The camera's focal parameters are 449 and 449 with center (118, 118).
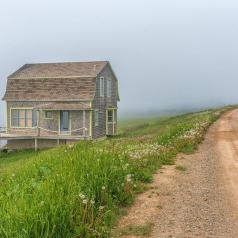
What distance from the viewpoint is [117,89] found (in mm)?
52719

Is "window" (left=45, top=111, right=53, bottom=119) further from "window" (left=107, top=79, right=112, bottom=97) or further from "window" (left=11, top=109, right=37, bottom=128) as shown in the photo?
"window" (left=107, top=79, right=112, bottom=97)

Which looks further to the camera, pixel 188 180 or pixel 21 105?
pixel 21 105

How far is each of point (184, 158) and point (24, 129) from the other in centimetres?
3007

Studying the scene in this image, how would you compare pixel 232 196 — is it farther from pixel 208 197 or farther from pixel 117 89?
pixel 117 89

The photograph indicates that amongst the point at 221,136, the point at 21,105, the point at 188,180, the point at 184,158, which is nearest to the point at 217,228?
the point at 188,180

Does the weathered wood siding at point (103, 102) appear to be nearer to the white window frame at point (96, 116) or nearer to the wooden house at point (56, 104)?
the wooden house at point (56, 104)

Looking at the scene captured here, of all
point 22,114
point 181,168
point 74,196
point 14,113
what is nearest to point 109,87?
point 22,114

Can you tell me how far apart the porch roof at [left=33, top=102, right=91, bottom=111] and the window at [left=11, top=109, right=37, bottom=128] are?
144cm

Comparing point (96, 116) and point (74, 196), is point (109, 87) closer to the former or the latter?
point (96, 116)

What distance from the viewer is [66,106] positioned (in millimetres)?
42719

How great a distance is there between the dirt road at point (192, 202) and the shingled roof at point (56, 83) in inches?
1058

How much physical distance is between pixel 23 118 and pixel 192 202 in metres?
36.2

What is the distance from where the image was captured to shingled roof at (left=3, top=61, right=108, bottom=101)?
43062mm

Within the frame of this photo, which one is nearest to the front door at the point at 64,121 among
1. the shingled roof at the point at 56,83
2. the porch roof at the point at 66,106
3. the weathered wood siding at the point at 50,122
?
the weathered wood siding at the point at 50,122
